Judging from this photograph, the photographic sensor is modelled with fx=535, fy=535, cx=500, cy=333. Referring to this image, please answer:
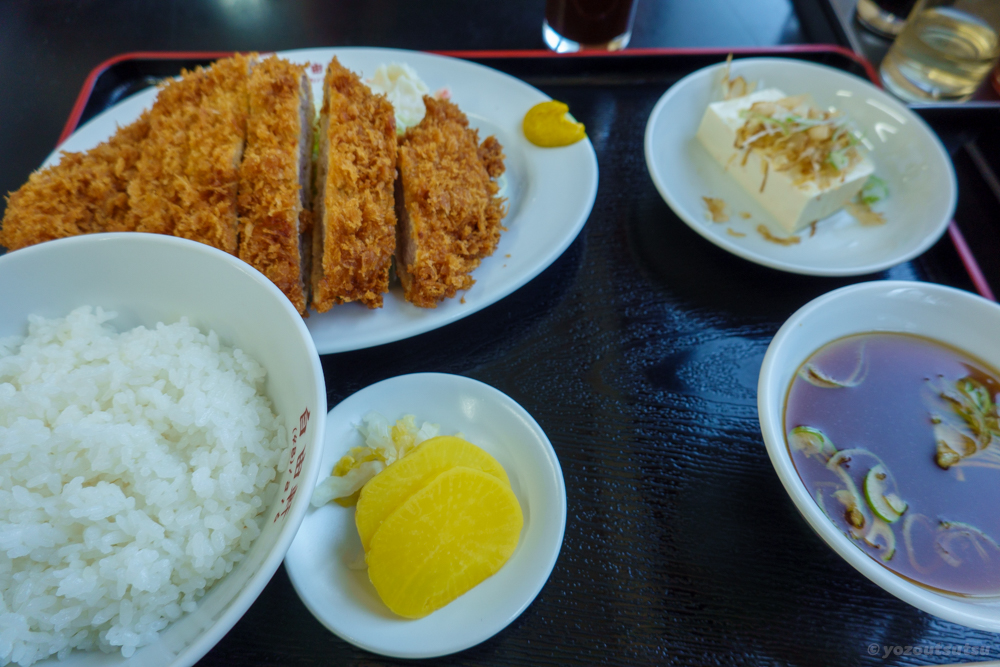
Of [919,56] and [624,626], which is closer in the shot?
[624,626]

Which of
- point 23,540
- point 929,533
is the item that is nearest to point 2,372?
point 23,540

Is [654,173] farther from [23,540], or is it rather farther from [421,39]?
[23,540]

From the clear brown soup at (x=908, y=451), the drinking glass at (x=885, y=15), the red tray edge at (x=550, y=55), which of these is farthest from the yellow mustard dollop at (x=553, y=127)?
the drinking glass at (x=885, y=15)

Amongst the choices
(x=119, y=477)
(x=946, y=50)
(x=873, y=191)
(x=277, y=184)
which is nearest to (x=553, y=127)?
(x=277, y=184)

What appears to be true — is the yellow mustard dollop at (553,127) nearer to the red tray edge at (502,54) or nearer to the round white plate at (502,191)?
the round white plate at (502,191)

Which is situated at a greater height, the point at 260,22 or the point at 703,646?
the point at 260,22

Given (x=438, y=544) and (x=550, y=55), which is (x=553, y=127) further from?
(x=438, y=544)
